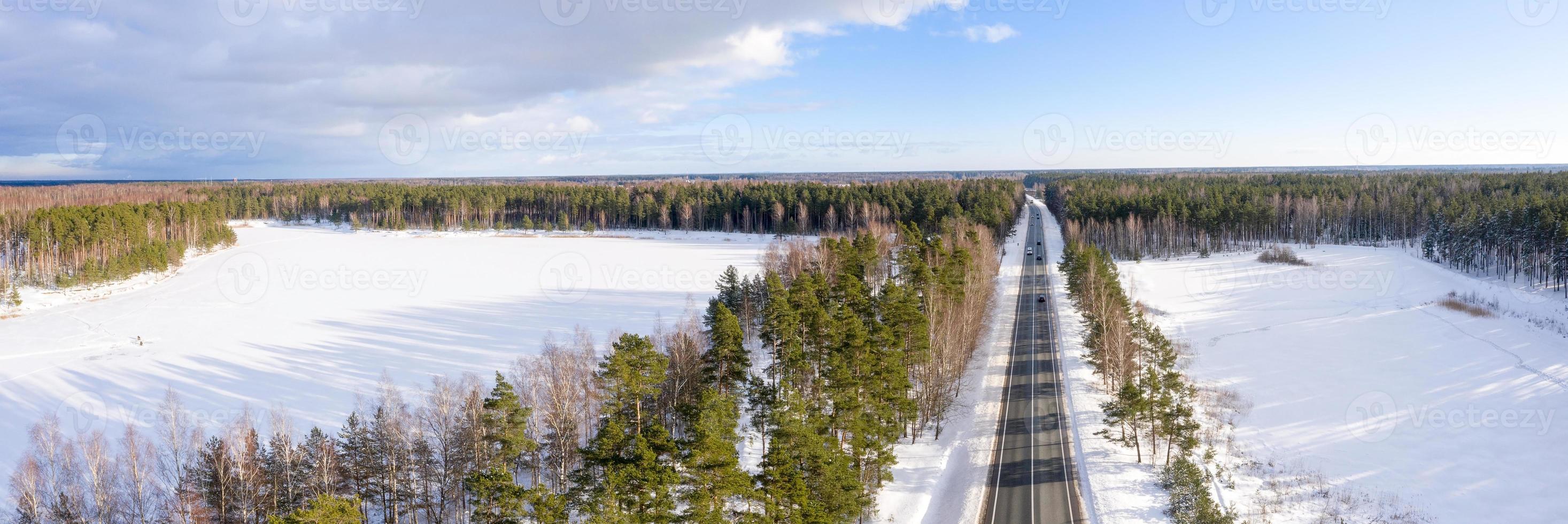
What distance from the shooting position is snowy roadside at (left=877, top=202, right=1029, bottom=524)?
28.4 m

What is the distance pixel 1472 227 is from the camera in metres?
80.8

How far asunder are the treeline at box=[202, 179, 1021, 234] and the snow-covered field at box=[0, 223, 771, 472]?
113 feet

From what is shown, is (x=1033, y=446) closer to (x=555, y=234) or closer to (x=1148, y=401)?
(x=1148, y=401)

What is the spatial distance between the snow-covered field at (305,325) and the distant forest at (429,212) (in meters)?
8.48

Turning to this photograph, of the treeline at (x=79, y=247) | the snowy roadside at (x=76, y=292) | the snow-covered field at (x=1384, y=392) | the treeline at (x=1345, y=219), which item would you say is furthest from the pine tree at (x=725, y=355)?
the treeline at (x=79, y=247)

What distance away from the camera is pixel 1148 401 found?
32094 mm

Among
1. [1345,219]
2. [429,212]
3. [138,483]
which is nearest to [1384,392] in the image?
[138,483]

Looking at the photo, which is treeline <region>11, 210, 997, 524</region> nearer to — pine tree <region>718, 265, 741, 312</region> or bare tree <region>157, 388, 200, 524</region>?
bare tree <region>157, 388, 200, 524</region>

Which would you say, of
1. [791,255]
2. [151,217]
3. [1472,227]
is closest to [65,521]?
[791,255]

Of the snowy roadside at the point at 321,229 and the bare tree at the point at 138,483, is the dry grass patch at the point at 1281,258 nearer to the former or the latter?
the snowy roadside at the point at 321,229

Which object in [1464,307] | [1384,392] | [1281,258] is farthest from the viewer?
[1281,258]

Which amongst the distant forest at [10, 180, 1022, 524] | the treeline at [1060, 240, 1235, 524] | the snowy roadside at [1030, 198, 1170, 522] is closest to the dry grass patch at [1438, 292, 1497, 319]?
the treeline at [1060, 240, 1235, 524]

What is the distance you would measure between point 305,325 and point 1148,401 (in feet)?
206

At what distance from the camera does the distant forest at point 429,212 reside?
3270 inches
